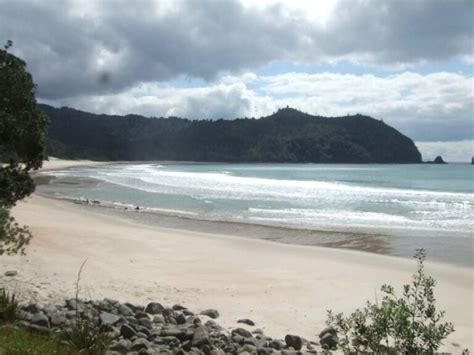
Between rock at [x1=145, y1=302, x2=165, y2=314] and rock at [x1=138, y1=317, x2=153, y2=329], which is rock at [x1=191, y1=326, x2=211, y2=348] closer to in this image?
rock at [x1=138, y1=317, x2=153, y2=329]

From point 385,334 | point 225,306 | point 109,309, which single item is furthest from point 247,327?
point 385,334

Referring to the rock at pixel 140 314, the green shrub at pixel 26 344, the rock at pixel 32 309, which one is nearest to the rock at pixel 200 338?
the rock at pixel 140 314

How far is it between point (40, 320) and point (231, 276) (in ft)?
18.2

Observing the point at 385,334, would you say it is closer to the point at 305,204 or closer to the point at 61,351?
the point at 61,351

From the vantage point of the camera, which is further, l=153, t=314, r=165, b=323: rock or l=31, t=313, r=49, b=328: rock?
l=153, t=314, r=165, b=323: rock

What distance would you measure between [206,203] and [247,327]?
23558 mm

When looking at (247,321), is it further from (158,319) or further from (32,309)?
(32,309)

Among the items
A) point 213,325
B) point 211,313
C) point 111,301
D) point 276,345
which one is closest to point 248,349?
point 276,345

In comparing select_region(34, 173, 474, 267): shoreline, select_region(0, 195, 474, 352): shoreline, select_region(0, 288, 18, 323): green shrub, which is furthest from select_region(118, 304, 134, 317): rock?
select_region(34, 173, 474, 267): shoreline

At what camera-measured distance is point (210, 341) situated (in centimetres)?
657

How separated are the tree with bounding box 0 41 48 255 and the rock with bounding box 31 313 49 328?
351 cm

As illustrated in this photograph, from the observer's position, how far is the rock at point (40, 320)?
21.0 ft

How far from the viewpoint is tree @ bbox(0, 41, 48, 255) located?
9.71 metres

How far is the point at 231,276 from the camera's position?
11391 millimetres
